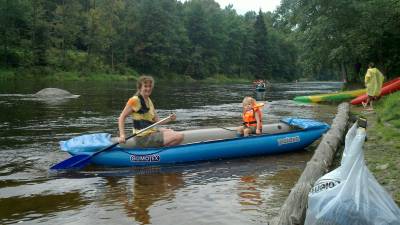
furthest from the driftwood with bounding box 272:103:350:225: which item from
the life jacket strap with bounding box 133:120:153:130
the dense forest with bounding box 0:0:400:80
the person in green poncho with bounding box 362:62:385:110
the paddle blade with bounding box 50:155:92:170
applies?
the dense forest with bounding box 0:0:400:80

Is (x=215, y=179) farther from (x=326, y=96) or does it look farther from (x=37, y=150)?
(x=326, y=96)

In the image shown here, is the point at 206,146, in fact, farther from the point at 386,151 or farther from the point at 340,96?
the point at 340,96

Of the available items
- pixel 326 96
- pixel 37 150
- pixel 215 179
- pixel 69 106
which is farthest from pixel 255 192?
pixel 326 96

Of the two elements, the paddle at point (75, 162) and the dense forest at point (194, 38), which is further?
the dense forest at point (194, 38)

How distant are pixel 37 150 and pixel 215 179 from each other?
4407 millimetres

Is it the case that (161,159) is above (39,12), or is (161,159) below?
below

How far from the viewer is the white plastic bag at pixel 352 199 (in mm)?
3588

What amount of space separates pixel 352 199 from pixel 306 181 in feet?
5.37

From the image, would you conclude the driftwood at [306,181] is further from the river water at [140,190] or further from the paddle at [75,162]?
the paddle at [75,162]

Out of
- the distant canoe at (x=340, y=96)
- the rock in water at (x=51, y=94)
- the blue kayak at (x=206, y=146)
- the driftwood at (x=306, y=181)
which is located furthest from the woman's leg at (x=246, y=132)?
the rock in water at (x=51, y=94)

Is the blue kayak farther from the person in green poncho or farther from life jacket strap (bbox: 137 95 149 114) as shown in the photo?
the person in green poncho

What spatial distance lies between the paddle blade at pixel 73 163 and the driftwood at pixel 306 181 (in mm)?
3972

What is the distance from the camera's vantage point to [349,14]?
22.8m

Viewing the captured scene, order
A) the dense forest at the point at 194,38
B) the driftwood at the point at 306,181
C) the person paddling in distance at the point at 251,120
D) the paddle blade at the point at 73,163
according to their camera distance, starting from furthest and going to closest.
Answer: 1. the dense forest at the point at 194,38
2. the person paddling in distance at the point at 251,120
3. the paddle blade at the point at 73,163
4. the driftwood at the point at 306,181
